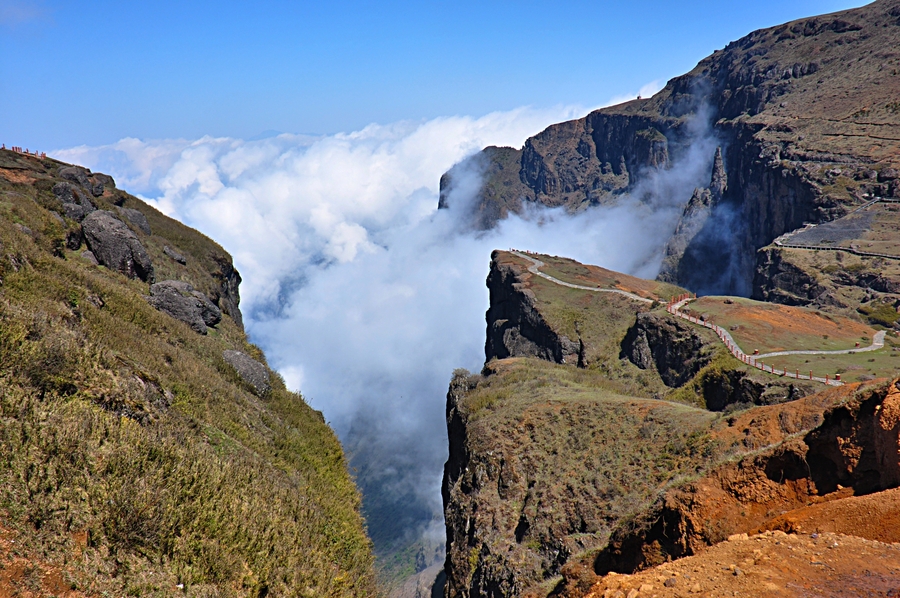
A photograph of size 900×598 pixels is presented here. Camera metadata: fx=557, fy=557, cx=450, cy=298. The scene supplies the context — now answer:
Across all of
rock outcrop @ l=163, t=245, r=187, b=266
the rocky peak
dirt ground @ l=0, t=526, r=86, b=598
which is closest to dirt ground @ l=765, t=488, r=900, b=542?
dirt ground @ l=0, t=526, r=86, b=598

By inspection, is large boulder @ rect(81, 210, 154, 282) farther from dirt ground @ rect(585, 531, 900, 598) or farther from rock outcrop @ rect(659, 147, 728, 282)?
rock outcrop @ rect(659, 147, 728, 282)

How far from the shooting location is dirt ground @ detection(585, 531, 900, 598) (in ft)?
22.8

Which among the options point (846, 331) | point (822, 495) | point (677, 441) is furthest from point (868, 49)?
point (822, 495)

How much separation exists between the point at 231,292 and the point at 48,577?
1597 inches

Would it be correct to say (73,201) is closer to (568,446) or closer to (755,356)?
(568,446)

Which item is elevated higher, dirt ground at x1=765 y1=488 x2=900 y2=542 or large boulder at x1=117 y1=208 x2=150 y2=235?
large boulder at x1=117 y1=208 x2=150 y2=235

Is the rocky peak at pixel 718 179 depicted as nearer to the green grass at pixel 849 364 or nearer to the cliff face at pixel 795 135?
the cliff face at pixel 795 135

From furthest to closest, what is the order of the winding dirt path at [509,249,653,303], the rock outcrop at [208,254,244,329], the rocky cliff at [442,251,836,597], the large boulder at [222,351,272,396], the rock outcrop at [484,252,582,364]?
the winding dirt path at [509,249,653,303] < the rock outcrop at [484,252,582,364] < the rock outcrop at [208,254,244,329] < the large boulder at [222,351,272,396] < the rocky cliff at [442,251,836,597]

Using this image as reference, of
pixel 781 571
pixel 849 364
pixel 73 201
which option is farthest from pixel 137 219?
pixel 849 364

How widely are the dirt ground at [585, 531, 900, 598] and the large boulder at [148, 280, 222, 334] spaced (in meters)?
22.3

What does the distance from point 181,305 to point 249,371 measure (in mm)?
5667

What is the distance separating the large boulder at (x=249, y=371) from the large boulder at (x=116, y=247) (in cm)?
911

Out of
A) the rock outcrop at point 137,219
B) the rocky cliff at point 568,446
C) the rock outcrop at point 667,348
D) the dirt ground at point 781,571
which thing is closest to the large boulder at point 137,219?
the rock outcrop at point 137,219

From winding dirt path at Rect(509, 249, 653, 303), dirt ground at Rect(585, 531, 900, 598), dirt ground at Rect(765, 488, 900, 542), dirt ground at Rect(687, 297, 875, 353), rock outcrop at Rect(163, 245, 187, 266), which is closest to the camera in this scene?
dirt ground at Rect(585, 531, 900, 598)
